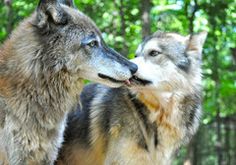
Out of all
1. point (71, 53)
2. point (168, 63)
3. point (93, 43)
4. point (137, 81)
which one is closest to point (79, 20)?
point (93, 43)

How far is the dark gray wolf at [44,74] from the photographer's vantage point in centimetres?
470

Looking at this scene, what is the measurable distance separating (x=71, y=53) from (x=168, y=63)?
4.34 ft

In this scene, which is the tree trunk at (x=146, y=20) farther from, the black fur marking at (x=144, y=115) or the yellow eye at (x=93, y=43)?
the yellow eye at (x=93, y=43)

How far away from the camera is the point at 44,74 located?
4.78m

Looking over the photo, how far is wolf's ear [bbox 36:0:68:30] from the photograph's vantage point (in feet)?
15.0

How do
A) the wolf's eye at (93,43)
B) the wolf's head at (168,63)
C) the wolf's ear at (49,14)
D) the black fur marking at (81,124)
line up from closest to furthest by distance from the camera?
the wolf's ear at (49,14) → the wolf's eye at (93,43) → the wolf's head at (168,63) → the black fur marking at (81,124)

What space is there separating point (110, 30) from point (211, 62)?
2.56 meters

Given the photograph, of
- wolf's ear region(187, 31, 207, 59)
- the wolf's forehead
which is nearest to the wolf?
wolf's ear region(187, 31, 207, 59)

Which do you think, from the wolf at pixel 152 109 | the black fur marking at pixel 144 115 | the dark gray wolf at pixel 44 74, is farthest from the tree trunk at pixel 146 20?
the dark gray wolf at pixel 44 74

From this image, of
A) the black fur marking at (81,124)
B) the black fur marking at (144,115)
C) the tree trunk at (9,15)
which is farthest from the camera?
the tree trunk at (9,15)

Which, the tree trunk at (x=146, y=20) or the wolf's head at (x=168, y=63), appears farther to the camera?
the tree trunk at (x=146, y=20)

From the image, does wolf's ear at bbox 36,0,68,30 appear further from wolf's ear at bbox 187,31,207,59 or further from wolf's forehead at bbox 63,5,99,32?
wolf's ear at bbox 187,31,207,59

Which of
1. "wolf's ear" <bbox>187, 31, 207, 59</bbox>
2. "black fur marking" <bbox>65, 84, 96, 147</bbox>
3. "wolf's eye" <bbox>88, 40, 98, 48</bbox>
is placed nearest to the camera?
"wolf's eye" <bbox>88, 40, 98, 48</bbox>

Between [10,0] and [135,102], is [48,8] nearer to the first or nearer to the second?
[135,102]
